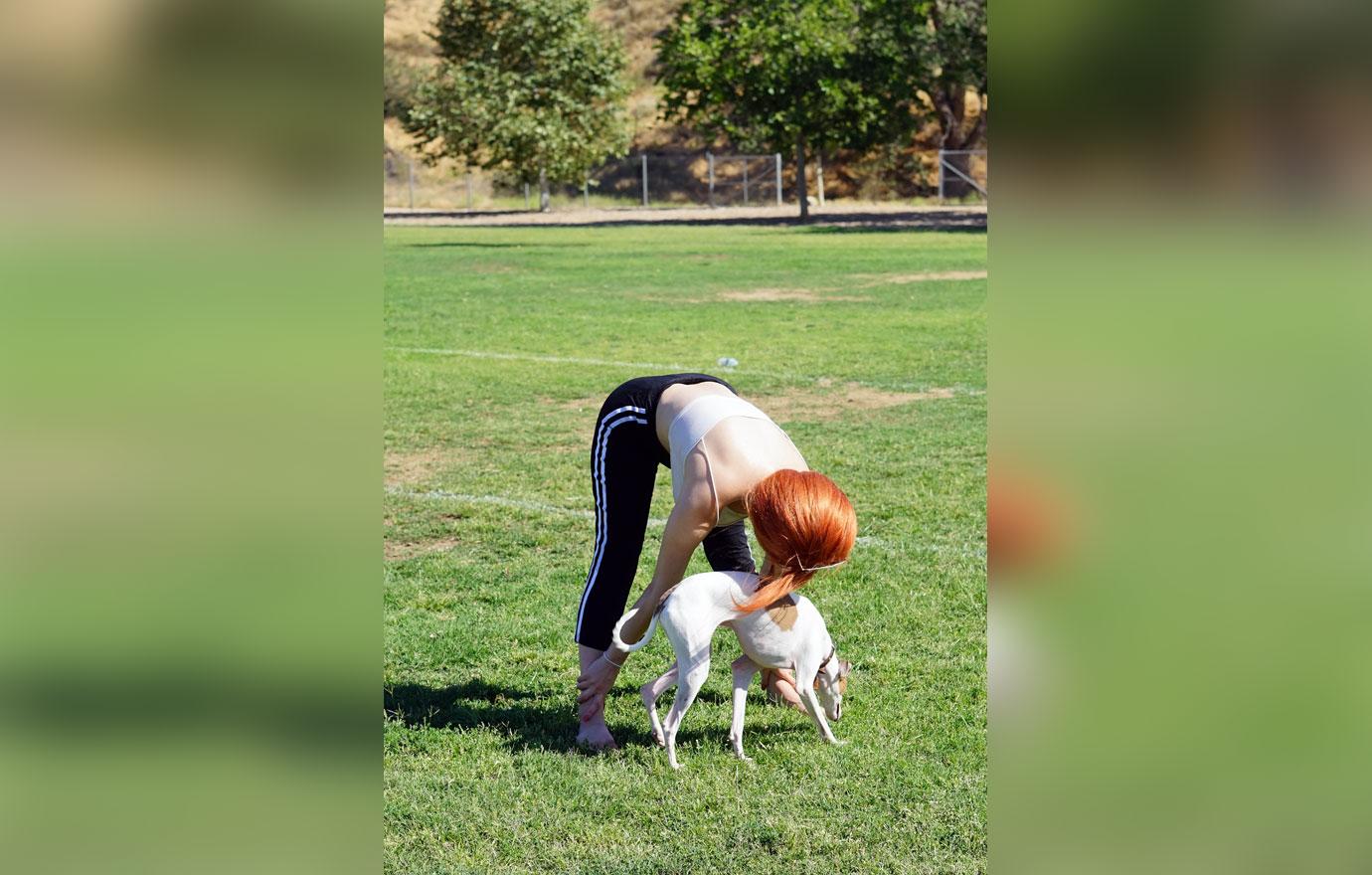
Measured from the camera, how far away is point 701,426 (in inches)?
163

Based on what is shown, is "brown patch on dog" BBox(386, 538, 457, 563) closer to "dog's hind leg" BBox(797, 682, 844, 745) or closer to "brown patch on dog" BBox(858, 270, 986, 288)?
"dog's hind leg" BBox(797, 682, 844, 745)

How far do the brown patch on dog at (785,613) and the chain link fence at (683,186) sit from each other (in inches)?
2117

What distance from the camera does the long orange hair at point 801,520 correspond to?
3773 millimetres

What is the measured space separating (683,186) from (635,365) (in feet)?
161

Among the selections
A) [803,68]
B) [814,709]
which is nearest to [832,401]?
[814,709]

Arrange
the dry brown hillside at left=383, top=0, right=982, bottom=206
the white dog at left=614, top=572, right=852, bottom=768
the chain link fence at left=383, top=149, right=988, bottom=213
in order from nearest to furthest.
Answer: the white dog at left=614, top=572, right=852, bottom=768
the chain link fence at left=383, top=149, right=988, bottom=213
the dry brown hillside at left=383, top=0, right=982, bottom=206

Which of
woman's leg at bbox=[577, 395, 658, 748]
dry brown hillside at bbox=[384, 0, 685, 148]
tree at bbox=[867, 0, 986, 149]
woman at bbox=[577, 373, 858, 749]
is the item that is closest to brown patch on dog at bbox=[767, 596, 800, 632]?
woman at bbox=[577, 373, 858, 749]

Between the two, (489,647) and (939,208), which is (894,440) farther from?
(939,208)

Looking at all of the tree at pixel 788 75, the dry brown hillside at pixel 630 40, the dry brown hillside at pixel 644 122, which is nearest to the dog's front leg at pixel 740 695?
the tree at pixel 788 75

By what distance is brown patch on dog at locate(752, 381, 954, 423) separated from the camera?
10875mm
